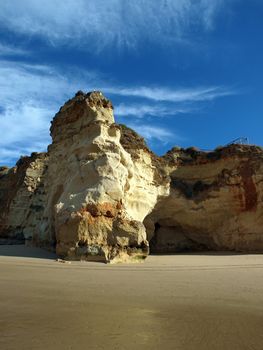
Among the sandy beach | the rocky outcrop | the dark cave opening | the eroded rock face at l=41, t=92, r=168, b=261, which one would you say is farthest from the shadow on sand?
the rocky outcrop

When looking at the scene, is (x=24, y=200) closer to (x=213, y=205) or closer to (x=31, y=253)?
(x=213, y=205)

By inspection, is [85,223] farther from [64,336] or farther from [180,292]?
[64,336]

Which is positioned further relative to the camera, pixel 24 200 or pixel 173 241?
pixel 24 200

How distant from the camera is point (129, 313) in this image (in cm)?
387

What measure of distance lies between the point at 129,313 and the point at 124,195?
33.1 feet

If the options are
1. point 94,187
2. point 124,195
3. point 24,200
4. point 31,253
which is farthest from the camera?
point 24,200

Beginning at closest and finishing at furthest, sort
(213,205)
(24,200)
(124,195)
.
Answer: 1. (124,195)
2. (213,205)
3. (24,200)

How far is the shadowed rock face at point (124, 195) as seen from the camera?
11.1m

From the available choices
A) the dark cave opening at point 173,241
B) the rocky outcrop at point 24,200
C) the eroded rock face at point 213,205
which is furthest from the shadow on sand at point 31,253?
the rocky outcrop at point 24,200

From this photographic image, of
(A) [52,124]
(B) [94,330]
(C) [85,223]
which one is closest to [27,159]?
(A) [52,124]

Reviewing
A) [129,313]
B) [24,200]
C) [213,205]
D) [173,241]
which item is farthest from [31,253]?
[24,200]

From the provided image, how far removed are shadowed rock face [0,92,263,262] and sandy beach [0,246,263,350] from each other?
4431 mm

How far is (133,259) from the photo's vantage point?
11.0m

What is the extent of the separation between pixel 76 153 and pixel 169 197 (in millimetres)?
6148
